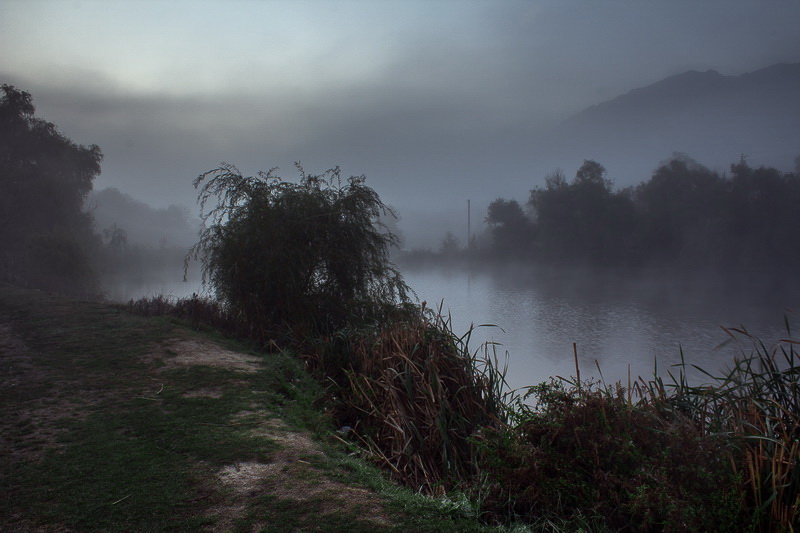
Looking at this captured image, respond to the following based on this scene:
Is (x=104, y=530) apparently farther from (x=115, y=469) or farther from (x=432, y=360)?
(x=432, y=360)

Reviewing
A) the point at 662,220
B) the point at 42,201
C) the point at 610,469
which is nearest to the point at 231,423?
the point at 610,469

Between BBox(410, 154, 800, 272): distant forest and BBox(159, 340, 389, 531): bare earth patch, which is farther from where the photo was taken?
BBox(410, 154, 800, 272): distant forest

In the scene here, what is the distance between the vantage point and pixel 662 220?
110ft

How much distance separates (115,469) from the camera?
3117 millimetres


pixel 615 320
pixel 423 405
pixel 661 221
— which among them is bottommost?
pixel 615 320

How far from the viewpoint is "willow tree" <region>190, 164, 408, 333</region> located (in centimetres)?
898

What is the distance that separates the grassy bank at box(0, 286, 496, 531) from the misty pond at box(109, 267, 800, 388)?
657cm

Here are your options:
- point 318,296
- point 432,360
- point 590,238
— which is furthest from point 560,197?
point 432,360

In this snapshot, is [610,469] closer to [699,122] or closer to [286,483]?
[286,483]

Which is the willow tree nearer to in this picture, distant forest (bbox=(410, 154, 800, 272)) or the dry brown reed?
the dry brown reed

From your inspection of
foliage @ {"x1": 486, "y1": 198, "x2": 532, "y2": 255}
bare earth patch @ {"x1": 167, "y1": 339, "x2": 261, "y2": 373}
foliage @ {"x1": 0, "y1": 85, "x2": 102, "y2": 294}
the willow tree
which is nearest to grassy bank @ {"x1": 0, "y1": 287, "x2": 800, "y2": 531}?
bare earth patch @ {"x1": 167, "y1": 339, "x2": 261, "y2": 373}

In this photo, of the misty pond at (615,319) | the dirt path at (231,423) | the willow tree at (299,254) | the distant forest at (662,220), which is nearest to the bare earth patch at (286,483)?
the dirt path at (231,423)

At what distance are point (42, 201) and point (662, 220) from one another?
1524 inches

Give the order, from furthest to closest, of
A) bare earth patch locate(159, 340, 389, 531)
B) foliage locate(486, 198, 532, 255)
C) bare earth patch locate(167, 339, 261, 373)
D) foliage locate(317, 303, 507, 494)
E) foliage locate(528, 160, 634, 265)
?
foliage locate(486, 198, 532, 255) < foliage locate(528, 160, 634, 265) < bare earth patch locate(167, 339, 261, 373) < foliage locate(317, 303, 507, 494) < bare earth patch locate(159, 340, 389, 531)
